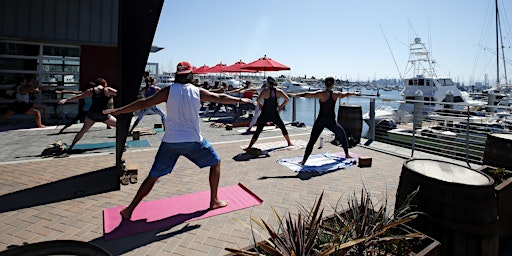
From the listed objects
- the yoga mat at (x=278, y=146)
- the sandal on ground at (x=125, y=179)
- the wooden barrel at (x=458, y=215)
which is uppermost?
the wooden barrel at (x=458, y=215)

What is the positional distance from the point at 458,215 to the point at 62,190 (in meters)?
5.07

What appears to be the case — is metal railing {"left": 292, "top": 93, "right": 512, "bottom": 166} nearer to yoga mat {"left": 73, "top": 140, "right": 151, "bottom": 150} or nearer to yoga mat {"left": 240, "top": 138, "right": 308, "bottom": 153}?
yoga mat {"left": 240, "top": 138, "right": 308, "bottom": 153}

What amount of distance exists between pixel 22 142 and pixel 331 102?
7.74 metres

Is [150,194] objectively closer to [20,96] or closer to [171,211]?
[171,211]

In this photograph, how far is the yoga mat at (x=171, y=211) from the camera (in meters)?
3.37

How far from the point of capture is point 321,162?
6176mm

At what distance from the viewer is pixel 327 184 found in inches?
193

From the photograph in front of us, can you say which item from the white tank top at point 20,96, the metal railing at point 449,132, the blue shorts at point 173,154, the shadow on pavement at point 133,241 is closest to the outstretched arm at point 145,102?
the blue shorts at point 173,154

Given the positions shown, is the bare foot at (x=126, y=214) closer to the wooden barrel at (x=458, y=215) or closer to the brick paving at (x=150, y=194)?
the brick paving at (x=150, y=194)

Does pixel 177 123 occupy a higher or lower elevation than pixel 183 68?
lower

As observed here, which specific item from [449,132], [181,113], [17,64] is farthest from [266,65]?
[17,64]

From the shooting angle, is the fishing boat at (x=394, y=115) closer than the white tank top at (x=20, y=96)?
No

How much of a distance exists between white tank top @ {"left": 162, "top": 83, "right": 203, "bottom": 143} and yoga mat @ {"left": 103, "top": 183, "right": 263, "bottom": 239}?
40.0 inches

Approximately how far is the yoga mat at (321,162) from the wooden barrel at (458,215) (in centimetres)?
337
